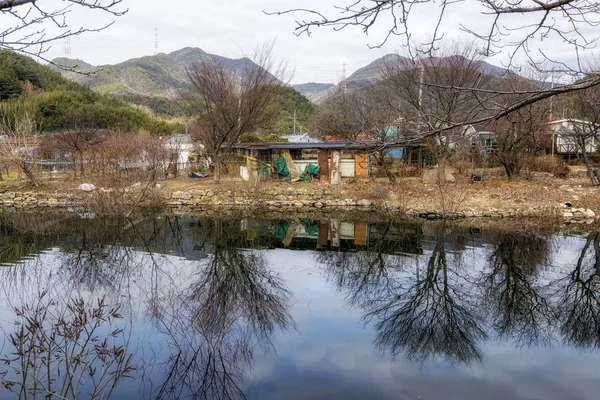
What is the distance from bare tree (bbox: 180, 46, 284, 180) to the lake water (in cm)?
723

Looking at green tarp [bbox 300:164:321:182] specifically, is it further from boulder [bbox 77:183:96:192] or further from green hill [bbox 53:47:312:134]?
boulder [bbox 77:183:96:192]

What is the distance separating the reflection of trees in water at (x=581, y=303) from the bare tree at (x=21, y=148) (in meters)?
18.7

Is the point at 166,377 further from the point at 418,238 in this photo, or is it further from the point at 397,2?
the point at 418,238

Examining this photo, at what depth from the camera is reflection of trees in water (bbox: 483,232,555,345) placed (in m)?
6.20

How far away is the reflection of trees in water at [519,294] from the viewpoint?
20.4 ft

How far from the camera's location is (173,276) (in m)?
8.37

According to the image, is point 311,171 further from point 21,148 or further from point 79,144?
point 21,148

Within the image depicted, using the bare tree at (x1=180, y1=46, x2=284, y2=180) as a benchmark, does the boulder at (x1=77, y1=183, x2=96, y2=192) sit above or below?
below

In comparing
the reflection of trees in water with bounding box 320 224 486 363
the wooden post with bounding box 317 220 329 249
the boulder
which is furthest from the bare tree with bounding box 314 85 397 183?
the boulder

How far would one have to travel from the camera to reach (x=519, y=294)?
7457mm

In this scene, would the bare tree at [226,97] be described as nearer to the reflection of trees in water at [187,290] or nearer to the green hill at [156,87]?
the green hill at [156,87]

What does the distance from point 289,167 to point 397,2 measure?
59.4 feet

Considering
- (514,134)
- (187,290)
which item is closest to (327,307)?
(187,290)

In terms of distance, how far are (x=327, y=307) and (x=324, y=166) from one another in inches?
517
